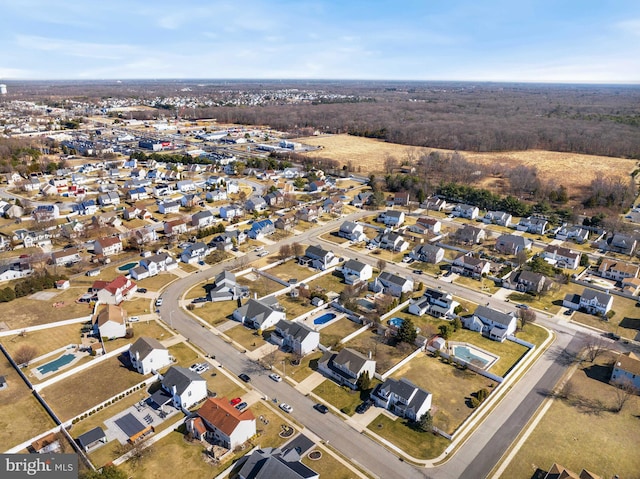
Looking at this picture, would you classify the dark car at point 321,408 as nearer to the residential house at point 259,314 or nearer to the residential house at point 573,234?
the residential house at point 259,314

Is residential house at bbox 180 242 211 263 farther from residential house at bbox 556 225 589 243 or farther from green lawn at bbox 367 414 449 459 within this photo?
residential house at bbox 556 225 589 243

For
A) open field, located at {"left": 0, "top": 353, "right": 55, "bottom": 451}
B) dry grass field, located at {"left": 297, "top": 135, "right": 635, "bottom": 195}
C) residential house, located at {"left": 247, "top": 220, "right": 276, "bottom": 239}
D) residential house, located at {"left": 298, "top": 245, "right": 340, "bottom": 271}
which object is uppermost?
dry grass field, located at {"left": 297, "top": 135, "right": 635, "bottom": 195}

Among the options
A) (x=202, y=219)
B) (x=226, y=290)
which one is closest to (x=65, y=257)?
(x=202, y=219)

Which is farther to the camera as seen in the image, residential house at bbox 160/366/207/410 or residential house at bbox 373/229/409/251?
residential house at bbox 373/229/409/251

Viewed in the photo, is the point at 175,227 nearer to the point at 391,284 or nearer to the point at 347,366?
the point at 391,284

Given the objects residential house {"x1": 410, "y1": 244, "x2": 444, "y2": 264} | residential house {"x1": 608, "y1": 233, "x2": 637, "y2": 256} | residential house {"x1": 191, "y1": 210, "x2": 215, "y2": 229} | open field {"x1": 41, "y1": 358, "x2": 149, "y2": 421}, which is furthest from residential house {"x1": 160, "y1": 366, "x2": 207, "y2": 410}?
residential house {"x1": 608, "y1": 233, "x2": 637, "y2": 256}

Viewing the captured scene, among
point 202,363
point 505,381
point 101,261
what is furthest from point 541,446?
point 101,261
